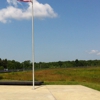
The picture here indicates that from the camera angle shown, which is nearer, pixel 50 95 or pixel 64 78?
pixel 50 95

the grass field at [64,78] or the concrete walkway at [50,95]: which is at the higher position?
the grass field at [64,78]

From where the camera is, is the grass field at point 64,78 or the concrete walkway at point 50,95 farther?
the grass field at point 64,78

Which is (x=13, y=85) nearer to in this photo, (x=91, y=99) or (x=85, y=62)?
(x=91, y=99)

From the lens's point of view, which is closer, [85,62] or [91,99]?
[91,99]

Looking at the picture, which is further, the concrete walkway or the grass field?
the grass field

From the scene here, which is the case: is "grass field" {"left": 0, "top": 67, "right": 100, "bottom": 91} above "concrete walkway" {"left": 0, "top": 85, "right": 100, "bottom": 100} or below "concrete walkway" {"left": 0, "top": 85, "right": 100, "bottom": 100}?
above

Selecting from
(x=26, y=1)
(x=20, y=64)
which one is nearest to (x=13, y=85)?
(x=26, y=1)

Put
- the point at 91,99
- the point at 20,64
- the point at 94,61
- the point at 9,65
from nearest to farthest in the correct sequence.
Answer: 1. the point at 91,99
2. the point at 9,65
3. the point at 20,64
4. the point at 94,61

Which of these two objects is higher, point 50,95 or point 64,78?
point 64,78

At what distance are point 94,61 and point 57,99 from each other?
4669 inches

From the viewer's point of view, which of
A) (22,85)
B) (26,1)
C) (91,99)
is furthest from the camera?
(22,85)

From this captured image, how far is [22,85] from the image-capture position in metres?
17.6

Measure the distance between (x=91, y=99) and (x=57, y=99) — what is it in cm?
142

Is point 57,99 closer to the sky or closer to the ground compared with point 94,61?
closer to the ground
